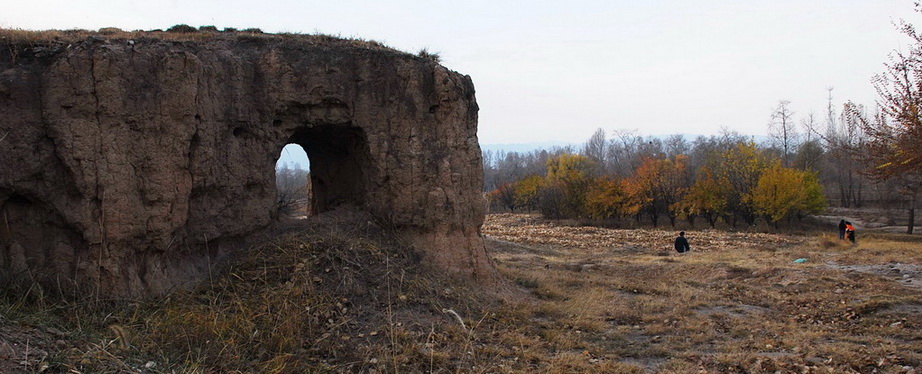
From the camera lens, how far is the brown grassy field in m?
6.59

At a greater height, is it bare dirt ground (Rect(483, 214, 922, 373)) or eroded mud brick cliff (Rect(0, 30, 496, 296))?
eroded mud brick cliff (Rect(0, 30, 496, 296))

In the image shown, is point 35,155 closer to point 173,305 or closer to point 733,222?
point 173,305

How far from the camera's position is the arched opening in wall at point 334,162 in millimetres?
11141

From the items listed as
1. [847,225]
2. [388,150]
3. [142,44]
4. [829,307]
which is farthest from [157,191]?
[847,225]

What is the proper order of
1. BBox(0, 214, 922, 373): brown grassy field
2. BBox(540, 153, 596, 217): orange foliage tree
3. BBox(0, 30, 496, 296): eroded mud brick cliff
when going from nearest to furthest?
BBox(0, 214, 922, 373): brown grassy field < BBox(0, 30, 496, 296): eroded mud brick cliff < BBox(540, 153, 596, 217): orange foliage tree

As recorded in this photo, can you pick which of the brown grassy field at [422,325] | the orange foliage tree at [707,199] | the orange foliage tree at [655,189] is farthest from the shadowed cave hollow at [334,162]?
the orange foliage tree at [655,189]

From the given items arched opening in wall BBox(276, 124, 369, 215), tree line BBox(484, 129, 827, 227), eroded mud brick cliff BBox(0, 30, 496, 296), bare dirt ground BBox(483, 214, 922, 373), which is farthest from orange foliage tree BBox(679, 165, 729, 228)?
arched opening in wall BBox(276, 124, 369, 215)

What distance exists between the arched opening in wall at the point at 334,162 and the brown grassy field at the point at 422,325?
1345 mm

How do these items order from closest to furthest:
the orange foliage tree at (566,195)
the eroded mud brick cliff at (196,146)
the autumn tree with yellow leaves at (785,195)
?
the eroded mud brick cliff at (196,146) < the autumn tree with yellow leaves at (785,195) < the orange foliage tree at (566,195)

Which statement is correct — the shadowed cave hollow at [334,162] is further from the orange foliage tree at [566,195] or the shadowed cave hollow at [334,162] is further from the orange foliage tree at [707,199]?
the orange foliage tree at [566,195]

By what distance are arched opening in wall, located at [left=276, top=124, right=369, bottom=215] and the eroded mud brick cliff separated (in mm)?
54

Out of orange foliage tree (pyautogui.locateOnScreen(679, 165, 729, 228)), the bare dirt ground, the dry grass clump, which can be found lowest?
the bare dirt ground

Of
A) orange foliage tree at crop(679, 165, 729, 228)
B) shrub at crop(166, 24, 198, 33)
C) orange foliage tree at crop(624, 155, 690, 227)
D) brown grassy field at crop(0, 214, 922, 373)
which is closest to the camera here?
brown grassy field at crop(0, 214, 922, 373)

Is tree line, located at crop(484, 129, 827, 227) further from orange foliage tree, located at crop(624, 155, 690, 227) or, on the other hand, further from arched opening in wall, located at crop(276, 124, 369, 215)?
arched opening in wall, located at crop(276, 124, 369, 215)
